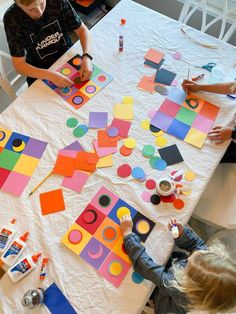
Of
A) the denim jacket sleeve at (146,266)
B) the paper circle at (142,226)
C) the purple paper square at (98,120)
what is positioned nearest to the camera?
the denim jacket sleeve at (146,266)

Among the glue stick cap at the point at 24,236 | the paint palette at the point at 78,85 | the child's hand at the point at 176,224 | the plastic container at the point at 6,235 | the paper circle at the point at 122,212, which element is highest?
the paint palette at the point at 78,85

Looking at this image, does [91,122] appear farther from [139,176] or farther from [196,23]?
[196,23]

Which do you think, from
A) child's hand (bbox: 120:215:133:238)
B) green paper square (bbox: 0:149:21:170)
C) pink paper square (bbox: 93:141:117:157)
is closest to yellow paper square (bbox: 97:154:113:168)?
pink paper square (bbox: 93:141:117:157)

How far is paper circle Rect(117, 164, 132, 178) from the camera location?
1202 mm

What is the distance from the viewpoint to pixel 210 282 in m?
0.90

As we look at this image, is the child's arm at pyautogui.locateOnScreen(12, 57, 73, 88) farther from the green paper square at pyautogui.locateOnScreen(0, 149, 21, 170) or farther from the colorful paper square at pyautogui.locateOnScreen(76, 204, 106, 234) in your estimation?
the colorful paper square at pyautogui.locateOnScreen(76, 204, 106, 234)

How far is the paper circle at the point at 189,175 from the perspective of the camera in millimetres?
1199

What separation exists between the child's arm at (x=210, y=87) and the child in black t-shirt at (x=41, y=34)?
1.48ft

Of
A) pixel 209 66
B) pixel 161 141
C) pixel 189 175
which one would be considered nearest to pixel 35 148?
pixel 161 141

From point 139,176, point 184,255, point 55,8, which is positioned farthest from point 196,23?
point 184,255

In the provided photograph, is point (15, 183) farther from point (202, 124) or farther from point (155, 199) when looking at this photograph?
point (202, 124)

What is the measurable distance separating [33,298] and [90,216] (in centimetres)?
32

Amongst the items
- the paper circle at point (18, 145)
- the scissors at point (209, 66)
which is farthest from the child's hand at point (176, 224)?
the scissors at point (209, 66)

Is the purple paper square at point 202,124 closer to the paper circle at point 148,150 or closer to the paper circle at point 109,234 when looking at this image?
the paper circle at point 148,150
